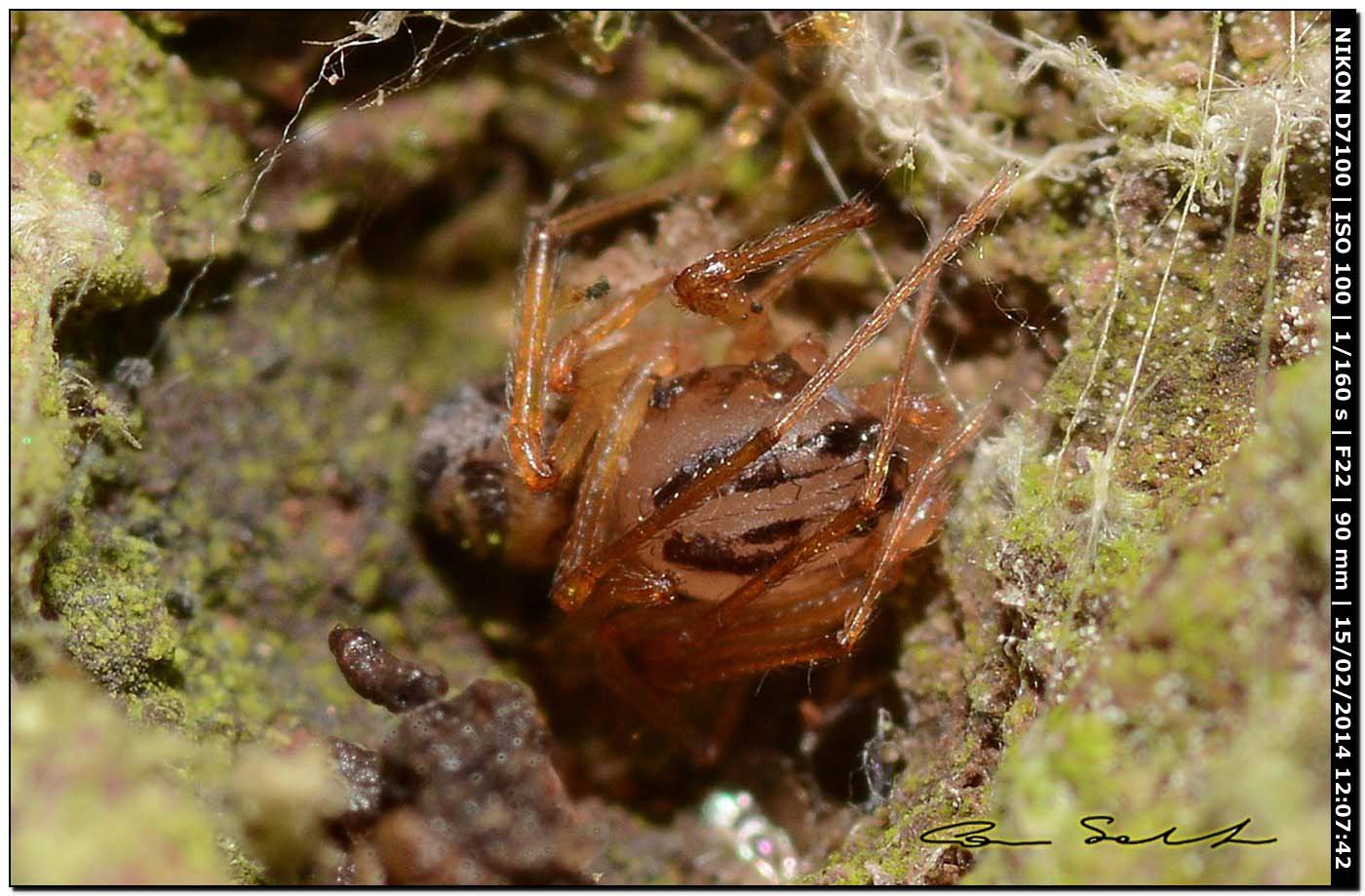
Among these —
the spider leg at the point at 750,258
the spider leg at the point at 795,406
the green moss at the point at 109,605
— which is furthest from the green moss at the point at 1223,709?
the green moss at the point at 109,605

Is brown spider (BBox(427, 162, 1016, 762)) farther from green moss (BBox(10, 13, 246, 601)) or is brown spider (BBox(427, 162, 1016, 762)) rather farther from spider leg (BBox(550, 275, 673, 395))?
green moss (BBox(10, 13, 246, 601))

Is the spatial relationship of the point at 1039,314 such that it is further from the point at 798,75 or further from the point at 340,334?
the point at 340,334

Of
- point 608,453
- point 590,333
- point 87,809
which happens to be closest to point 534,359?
point 590,333

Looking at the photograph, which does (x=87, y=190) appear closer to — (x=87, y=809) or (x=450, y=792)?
(x=87, y=809)

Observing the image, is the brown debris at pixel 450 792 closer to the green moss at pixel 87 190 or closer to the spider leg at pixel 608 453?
the spider leg at pixel 608 453

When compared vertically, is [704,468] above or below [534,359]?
below

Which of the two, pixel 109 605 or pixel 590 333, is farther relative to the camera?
pixel 590 333
